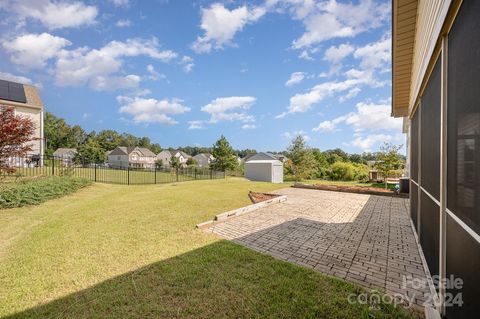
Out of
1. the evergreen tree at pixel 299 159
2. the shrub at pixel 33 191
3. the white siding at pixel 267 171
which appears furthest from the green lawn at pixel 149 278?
the evergreen tree at pixel 299 159

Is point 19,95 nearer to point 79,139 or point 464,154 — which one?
point 464,154

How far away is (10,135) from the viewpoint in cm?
870

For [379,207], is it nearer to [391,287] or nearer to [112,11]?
[391,287]

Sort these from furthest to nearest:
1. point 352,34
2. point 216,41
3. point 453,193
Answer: point 216,41 → point 352,34 → point 453,193

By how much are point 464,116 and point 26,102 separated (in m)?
26.2

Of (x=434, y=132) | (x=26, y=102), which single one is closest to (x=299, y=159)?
(x=434, y=132)

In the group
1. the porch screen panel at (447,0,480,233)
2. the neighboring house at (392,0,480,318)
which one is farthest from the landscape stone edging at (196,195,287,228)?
the porch screen panel at (447,0,480,233)

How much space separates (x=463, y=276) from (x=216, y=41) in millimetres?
15197

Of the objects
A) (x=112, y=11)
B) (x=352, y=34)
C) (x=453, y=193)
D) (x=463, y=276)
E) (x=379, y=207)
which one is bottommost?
(x=379, y=207)

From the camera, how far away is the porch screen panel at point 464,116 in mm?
1466

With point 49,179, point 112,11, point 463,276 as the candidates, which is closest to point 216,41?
point 112,11

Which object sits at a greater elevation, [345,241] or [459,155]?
[459,155]

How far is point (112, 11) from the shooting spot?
1013 cm

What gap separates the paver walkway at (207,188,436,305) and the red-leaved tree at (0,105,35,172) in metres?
9.66
